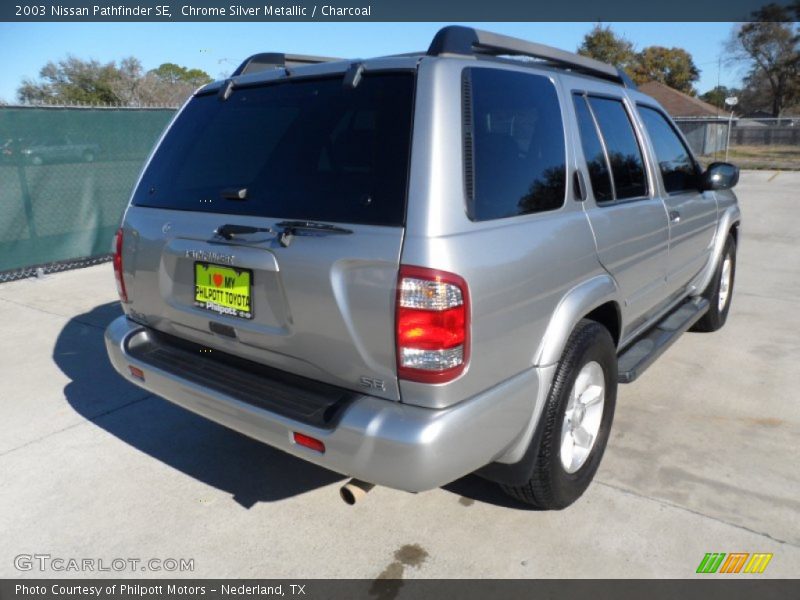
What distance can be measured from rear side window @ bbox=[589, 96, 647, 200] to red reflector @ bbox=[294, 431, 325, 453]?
77.9 inches

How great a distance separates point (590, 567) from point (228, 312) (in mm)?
1753

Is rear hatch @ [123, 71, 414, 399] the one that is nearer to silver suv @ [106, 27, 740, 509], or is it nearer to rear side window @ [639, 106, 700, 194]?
silver suv @ [106, 27, 740, 509]

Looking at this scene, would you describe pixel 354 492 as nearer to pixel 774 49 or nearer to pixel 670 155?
pixel 670 155

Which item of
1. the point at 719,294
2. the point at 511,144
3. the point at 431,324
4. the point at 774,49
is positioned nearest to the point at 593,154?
the point at 511,144

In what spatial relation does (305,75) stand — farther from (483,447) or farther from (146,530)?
(146,530)

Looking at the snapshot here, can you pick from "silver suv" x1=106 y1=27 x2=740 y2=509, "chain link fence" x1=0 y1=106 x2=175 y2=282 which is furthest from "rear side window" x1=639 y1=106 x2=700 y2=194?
"chain link fence" x1=0 y1=106 x2=175 y2=282

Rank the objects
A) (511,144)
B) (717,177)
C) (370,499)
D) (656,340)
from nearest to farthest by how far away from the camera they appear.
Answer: (511,144), (370,499), (656,340), (717,177)

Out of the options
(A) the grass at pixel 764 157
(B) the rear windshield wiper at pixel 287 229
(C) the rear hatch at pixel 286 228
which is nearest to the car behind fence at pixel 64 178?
(C) the rear hatch at pixel 286 228

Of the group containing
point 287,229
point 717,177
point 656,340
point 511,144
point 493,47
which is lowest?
point 656,340

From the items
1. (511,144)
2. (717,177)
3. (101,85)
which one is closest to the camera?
(511,144)

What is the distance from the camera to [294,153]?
2.60 m

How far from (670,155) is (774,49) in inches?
2657

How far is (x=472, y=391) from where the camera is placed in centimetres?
225

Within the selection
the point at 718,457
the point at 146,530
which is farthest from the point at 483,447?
the point at 718,457
